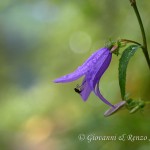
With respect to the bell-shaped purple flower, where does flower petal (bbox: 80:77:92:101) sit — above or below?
below

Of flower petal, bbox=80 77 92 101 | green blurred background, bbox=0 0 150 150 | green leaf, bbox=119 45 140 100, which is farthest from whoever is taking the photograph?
green blurred background, bbox=0 0 150 150

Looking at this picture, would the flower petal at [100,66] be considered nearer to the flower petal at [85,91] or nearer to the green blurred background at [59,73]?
the flower petal at [85,91]

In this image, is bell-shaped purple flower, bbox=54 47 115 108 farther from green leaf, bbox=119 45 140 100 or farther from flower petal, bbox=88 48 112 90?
green leaf, bbox=119 45 140 100

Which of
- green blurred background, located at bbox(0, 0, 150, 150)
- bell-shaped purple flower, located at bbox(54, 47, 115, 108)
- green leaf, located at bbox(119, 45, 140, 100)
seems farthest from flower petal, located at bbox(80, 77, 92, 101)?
green blurred background, located at bbox(0, 0, 150, 150)

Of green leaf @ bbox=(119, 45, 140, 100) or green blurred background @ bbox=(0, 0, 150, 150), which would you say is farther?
green blurred background @ bbox=(0, 0, 150, 150)

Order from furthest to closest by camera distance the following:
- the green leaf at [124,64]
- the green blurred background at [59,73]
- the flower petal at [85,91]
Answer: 1. the green blurred background at [59,73]
2. the flower petal at [85,91]
3. the green leaf at [124,64]

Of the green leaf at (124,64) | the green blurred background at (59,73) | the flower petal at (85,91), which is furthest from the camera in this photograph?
the green blurred background at (59,73)

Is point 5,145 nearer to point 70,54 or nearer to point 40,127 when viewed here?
point 40,127

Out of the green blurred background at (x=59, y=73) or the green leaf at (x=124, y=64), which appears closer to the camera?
the green leaf at (x=124, y=64)

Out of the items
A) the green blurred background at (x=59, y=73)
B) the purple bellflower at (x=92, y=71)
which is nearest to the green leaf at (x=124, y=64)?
the purple bellflower at (x=92, y=71)
